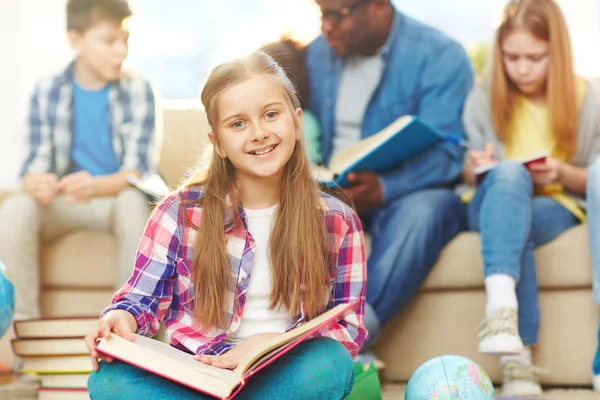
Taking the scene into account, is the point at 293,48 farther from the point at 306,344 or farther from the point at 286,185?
the point at 306,344

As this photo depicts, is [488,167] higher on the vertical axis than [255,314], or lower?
higher

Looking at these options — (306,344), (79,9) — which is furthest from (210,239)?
(79,9)

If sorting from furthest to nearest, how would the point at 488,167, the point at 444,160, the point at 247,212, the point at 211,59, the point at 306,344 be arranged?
1. the point at 211,59
2. the point at 444,160
3. the point at 488,167
4. the point at 247,212
5. the point at 306,344

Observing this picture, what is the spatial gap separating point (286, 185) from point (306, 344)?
0.23 metres

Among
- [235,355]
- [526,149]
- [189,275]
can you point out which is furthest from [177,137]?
[235,355]

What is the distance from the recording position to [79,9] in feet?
7.15

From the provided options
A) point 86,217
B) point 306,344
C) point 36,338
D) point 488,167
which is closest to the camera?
point 306,344

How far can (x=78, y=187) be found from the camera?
6.59 ft

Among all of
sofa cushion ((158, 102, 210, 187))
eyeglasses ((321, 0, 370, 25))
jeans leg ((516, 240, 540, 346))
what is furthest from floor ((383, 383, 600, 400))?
eyeglasses ((321, 0, 370, 25))

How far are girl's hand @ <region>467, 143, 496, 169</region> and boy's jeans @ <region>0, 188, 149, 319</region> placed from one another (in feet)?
2.52

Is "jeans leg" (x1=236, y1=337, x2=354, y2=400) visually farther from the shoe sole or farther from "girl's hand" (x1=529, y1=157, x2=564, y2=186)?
"girl's hand" (x1=529, y1=157, x2=564, y2=186)

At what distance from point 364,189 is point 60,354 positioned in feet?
2.31

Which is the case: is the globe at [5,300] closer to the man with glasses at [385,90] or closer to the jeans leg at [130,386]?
the jeans leg at [130,386]

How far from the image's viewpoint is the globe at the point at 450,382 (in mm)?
1146
